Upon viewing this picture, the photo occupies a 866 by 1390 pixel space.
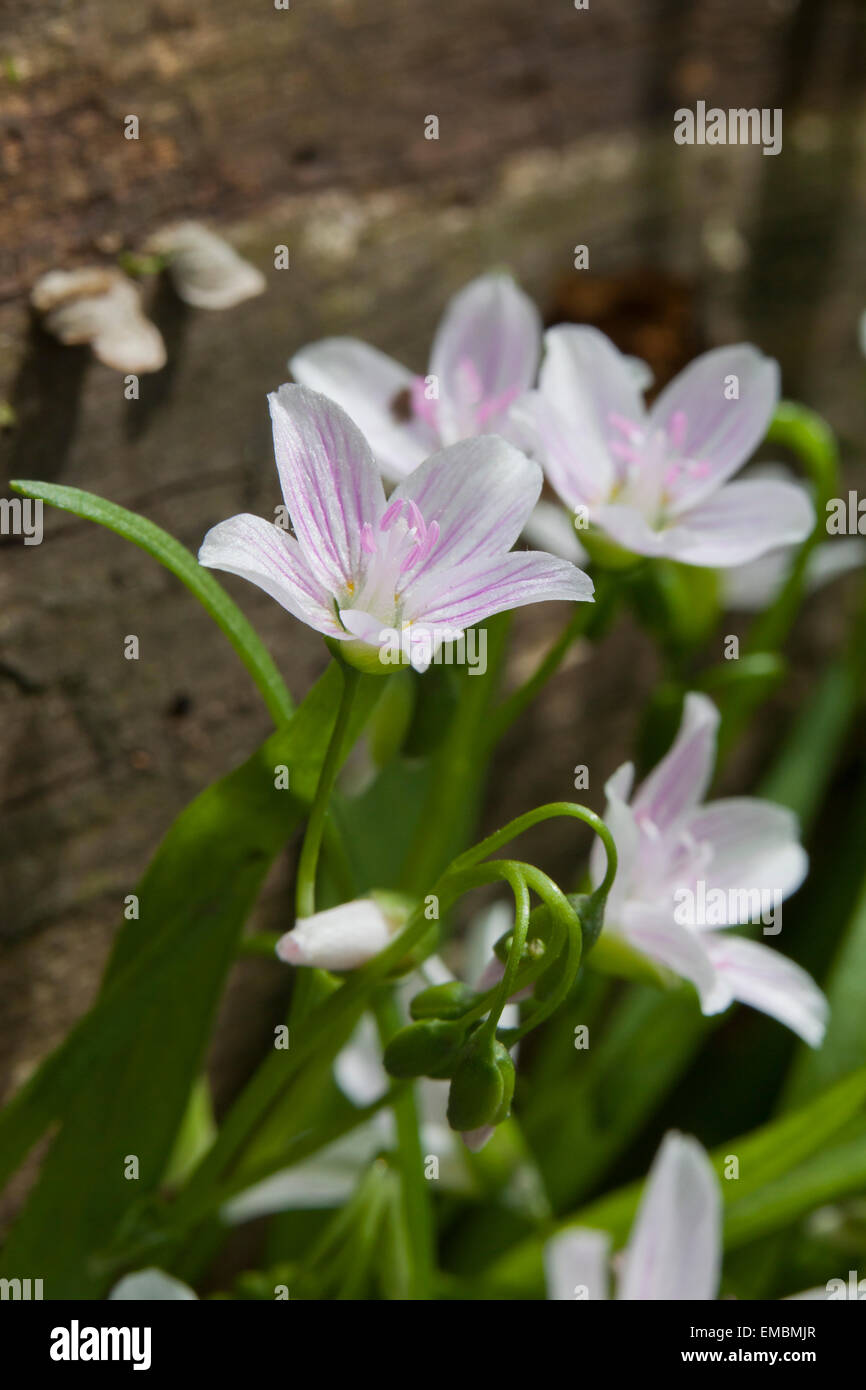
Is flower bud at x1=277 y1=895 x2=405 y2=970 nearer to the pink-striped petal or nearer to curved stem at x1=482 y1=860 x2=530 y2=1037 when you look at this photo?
curved stem at x1=482 y1=860 x2=530 y2=1037

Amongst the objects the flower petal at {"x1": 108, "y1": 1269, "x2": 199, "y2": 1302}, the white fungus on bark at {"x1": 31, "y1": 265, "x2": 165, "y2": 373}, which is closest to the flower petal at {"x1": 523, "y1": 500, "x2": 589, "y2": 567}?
the white fungus on bark at {"x1": 31, "y1": 265, "x2": 165, "y2": 373}

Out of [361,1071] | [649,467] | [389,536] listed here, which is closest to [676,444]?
[649,467]

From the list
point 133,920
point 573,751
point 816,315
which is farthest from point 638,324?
point 133,920

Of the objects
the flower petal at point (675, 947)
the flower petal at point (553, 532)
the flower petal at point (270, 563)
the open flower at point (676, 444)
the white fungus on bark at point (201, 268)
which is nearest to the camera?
the flower petal at point (270, 563)

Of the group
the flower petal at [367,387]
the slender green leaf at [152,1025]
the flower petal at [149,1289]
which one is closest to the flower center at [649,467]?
the flower petal at [367,387]

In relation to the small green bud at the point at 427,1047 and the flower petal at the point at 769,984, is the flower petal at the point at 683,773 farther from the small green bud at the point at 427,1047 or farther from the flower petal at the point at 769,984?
the small green bud at the point at 427,1047
